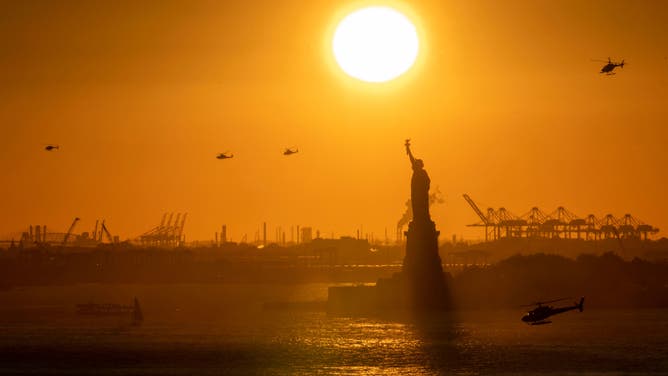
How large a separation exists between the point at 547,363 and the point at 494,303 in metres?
42.5

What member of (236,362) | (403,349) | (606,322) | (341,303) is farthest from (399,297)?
(236,362)

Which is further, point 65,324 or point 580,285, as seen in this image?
point 580,285

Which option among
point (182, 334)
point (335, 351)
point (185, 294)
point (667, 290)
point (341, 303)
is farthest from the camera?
point (185, 294)

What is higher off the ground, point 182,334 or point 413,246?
point 413,246

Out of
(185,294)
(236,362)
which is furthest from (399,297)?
(185,294)

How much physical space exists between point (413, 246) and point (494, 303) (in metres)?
21.3

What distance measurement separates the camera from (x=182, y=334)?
3403 inches

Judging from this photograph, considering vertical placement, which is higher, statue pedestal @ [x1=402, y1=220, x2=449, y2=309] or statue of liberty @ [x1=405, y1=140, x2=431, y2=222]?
statue of liberty @ [x1=405, y1=140, x2=431, y2=222]

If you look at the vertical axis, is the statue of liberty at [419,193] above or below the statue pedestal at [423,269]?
above

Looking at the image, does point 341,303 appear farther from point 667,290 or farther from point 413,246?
point 667,290

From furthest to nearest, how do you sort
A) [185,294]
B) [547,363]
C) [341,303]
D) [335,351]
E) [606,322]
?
[185,294] < [341,303] < [606,322] < [335,351] < [547,363]

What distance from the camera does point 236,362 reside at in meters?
68.3

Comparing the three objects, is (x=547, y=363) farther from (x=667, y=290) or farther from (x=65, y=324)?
(x=667, y=290)

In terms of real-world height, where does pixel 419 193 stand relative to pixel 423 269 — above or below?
above
